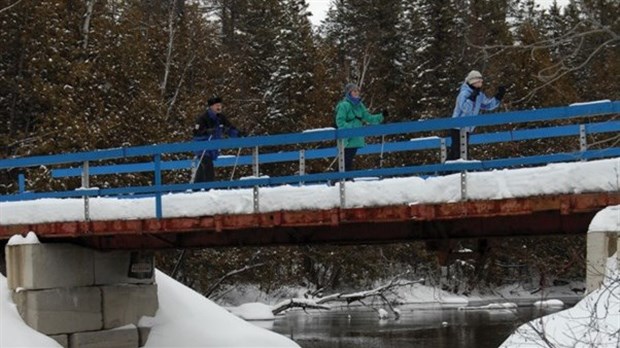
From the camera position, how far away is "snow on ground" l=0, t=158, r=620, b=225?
1008cm

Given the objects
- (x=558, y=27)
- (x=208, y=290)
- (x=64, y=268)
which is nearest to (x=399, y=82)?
(x=558, y=27)

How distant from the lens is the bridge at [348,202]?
33.8 ft

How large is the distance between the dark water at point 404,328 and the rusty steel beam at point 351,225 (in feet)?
25.9

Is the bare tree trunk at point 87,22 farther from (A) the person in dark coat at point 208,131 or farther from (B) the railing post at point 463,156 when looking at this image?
(B) the railing post at point 463,156

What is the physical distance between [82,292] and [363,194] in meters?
6.00

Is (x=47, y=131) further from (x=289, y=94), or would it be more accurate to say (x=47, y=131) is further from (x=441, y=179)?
→ (x=441, y=179)

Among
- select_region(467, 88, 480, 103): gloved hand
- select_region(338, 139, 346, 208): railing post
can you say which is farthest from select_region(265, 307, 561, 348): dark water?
select_region(338, 139, 346, 208): railing post

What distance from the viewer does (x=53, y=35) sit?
30.7 meters

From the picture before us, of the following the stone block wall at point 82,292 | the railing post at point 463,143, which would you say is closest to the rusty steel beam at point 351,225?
the stone block wall at point 82,292

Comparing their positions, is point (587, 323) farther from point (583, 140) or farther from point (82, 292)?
point (82, 292)

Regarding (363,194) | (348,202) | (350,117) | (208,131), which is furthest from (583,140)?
(208,131)

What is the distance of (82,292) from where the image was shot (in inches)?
592

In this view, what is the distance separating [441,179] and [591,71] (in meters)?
32.9

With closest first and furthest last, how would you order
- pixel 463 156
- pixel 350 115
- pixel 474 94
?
pixel 463 156
pixel 474 94
pixel 350 115
